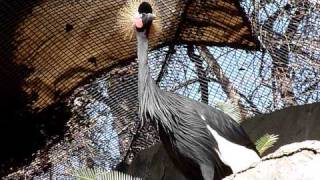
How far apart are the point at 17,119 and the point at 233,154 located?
5.31ft

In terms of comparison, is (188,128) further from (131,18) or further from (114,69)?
(114,69)

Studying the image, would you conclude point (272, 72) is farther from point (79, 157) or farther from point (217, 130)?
point (79, 157)

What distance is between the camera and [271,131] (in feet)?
15.8

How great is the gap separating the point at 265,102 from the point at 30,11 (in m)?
1.64

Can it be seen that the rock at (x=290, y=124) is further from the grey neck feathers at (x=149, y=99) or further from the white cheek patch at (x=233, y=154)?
the grey neck feathers at (x=149, y=99)

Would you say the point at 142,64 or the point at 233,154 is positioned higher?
the point at 142,64

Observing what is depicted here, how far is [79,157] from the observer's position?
195 inches

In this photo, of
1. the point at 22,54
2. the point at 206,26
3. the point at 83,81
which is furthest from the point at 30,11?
the point at 206,26

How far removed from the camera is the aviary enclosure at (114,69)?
14.1 ft

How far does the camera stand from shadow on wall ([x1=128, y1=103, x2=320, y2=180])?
4.61m

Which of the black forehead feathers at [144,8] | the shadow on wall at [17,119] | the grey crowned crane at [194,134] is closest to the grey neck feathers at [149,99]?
the grey crowned crane at [194,134]

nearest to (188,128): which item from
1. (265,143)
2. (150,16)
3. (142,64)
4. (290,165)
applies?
(142,64)

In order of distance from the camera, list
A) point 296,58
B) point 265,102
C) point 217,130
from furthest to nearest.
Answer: point 265,102
point 296,58
point 217,130

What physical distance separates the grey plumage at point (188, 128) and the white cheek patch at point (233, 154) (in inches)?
1.0
